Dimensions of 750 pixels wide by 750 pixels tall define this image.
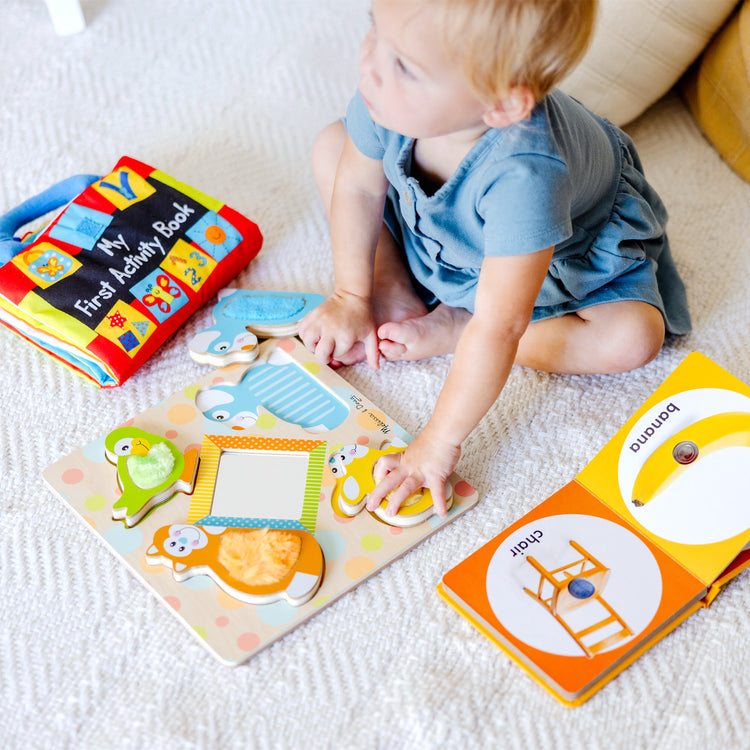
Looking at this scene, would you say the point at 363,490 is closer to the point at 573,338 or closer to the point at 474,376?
the point at 474,376

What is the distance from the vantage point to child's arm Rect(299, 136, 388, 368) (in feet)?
2.49

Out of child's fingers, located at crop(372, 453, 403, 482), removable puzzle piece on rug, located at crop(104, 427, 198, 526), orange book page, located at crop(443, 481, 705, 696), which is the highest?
orange book page, located at crop(443, 481, 705, 696)

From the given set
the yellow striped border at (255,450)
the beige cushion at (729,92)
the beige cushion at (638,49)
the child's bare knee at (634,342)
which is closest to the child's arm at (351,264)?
the yellow striped border at (255,450)

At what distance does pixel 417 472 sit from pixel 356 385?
147mm

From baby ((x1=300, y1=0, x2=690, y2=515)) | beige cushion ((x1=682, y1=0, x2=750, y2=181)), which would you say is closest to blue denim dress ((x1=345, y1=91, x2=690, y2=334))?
baby ((x1=300, y1=0, x2=690, y2=515))

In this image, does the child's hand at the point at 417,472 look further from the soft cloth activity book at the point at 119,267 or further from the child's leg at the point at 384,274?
the soft cloth activity book at the point at 119,267

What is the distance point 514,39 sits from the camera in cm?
50

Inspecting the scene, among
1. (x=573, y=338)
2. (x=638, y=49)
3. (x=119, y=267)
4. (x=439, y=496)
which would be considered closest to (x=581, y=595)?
(x=439, y=496)

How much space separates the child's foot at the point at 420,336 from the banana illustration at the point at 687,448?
0.21m

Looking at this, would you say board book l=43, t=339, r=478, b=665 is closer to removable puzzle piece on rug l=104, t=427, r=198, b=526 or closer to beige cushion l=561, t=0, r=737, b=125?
removable puzzle piece on rug l=104, t=427, r=198, b=526

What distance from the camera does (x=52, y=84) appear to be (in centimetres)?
106

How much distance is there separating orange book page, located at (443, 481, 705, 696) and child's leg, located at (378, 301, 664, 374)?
150mm

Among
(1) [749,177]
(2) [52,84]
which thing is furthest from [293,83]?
(1) [749,177]

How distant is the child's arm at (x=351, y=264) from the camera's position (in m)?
0.76
